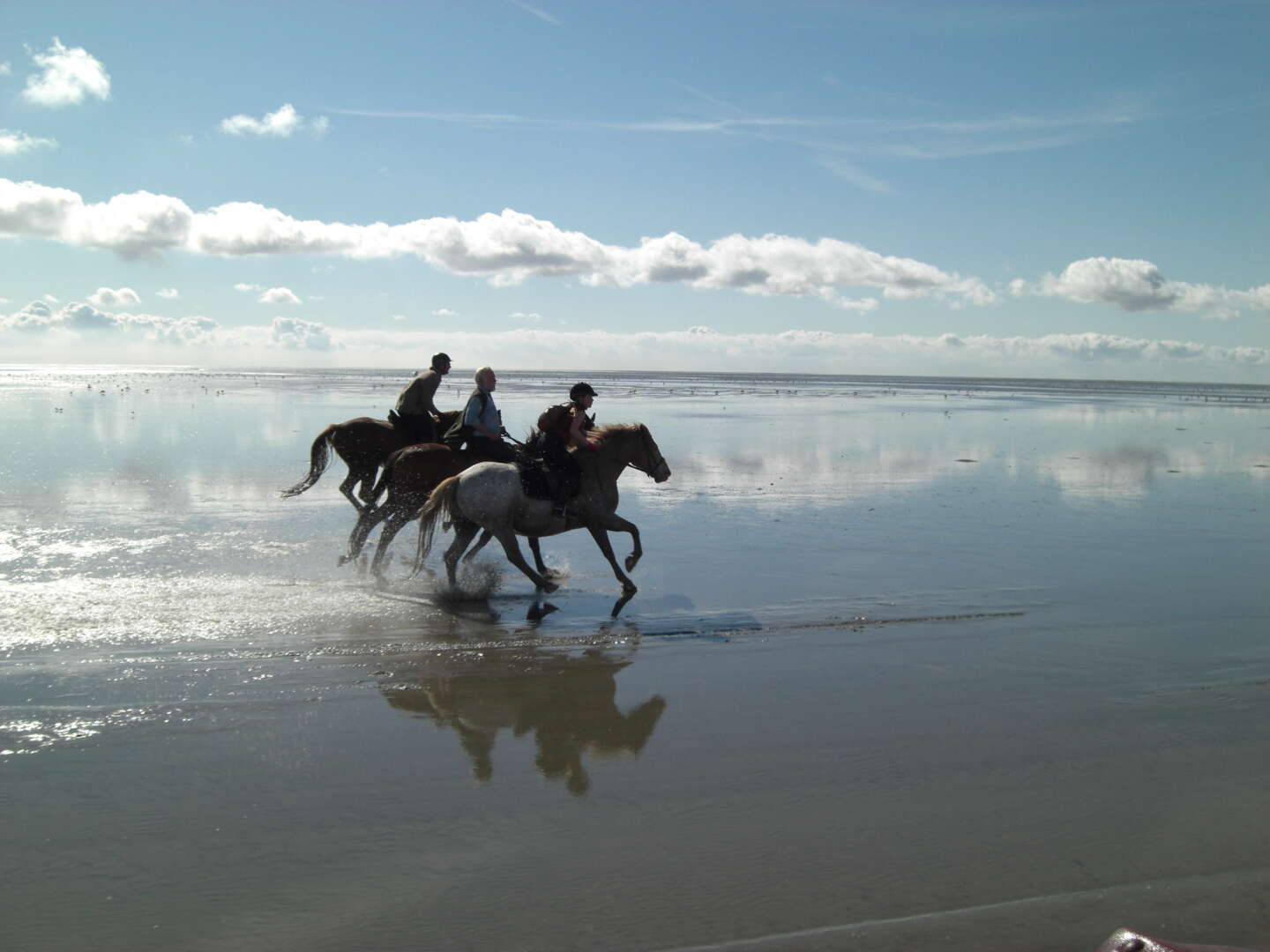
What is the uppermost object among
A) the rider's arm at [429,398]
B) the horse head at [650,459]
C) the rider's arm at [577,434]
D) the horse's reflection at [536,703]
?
the rider's arm at [429,398]

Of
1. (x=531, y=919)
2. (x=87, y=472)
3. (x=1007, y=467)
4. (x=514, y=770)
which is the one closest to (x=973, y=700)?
(x=514, y=770)

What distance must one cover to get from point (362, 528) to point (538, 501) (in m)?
2.52

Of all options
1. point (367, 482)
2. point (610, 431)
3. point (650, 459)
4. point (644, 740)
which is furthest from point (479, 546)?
point (644, 740)

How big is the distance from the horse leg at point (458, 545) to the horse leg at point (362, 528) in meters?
1.44

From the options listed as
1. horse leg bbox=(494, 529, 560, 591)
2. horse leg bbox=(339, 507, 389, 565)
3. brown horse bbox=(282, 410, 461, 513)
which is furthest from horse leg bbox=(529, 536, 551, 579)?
brown horse bbox=(282, 410, 461, 513)

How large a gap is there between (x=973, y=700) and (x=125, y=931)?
15.6ft

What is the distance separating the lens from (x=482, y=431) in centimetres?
993

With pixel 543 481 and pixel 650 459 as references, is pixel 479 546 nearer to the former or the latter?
pixel 543 481

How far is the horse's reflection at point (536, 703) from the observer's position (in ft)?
16.9

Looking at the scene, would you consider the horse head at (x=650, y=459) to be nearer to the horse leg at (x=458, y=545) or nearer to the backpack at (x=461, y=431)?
the horse leg at (x=458, y=545)

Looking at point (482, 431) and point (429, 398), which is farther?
point (429, 398)

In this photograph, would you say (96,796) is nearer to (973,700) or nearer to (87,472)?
(973,700)

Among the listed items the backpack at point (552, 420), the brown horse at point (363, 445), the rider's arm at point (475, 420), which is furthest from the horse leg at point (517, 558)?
the brown horse at point (363, 445)

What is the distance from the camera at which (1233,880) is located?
3.91 metres
